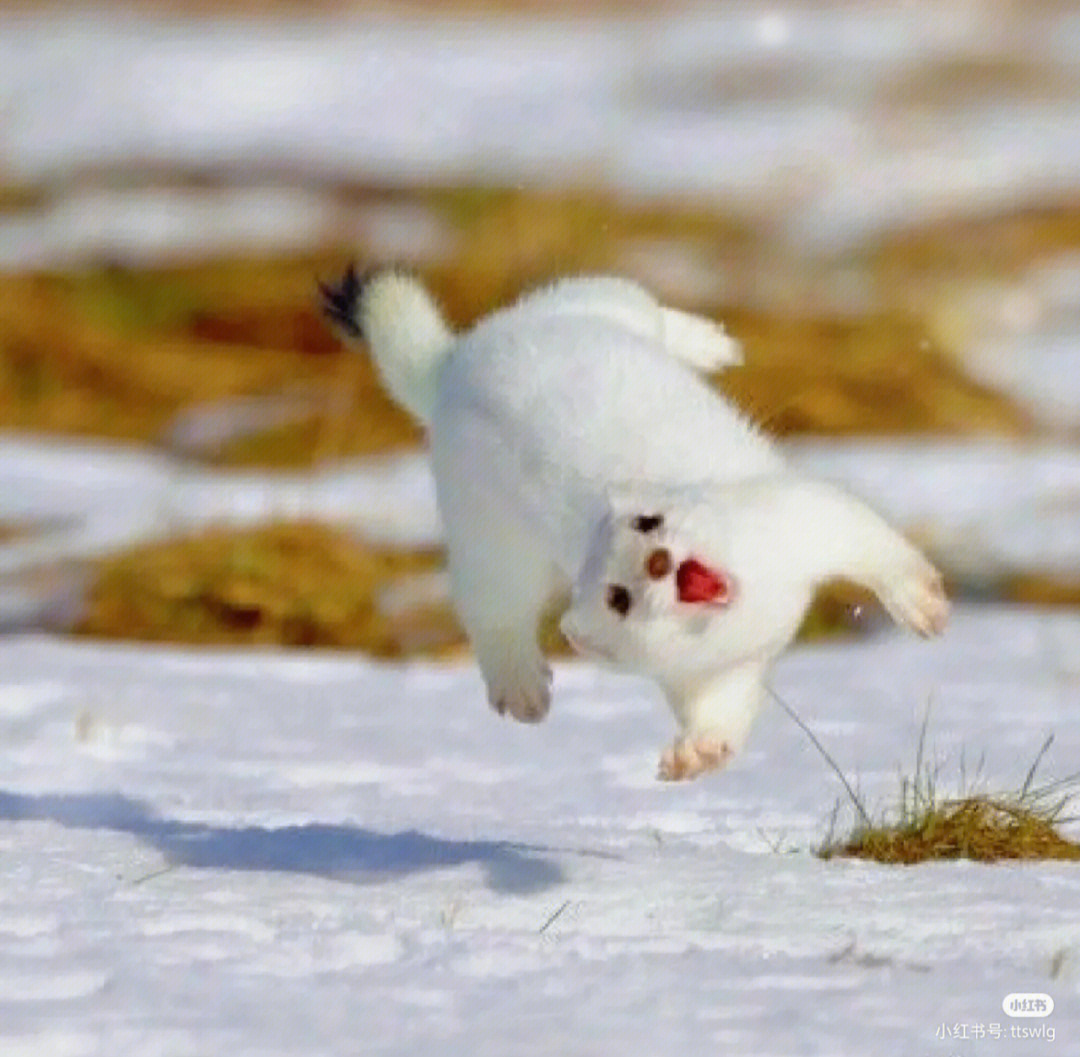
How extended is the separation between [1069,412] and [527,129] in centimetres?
558

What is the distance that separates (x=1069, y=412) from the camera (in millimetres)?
10680

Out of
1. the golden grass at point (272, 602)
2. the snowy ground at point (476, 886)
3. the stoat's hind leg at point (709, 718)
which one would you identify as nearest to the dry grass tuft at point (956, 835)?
the snowy ground at point (476, 886)

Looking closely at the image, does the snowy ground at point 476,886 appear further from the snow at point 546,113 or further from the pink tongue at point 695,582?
the snow at point 546,113

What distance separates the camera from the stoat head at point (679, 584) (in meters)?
3.62

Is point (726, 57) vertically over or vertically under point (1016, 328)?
over

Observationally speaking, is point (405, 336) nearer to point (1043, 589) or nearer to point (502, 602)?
point (502, 602)

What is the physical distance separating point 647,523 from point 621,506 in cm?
7

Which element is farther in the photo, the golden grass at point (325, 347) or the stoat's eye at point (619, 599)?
the golden grass at point (325, 347)

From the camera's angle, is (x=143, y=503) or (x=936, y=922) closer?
(x=936, y=922)

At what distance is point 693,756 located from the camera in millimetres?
3877

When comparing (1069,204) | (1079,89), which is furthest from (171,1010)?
(1079,89)

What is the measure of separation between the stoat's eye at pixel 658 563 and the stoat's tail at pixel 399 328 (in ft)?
3.24

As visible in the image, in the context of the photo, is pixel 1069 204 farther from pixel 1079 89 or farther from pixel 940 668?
pixel 940 668

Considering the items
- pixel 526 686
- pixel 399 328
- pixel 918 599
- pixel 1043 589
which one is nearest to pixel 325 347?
pixel 1043 589
